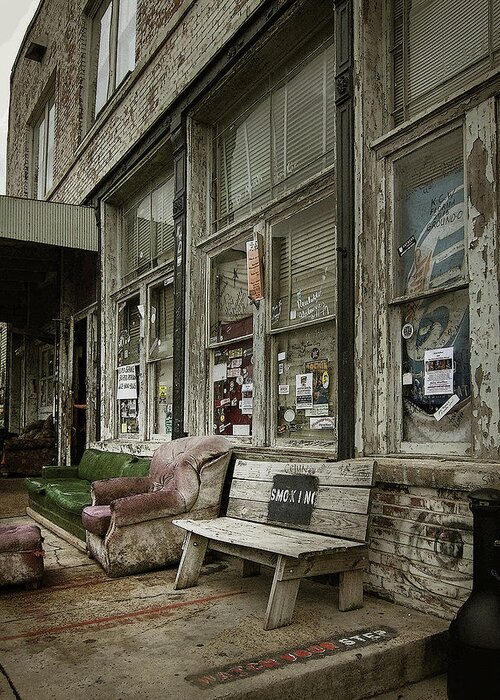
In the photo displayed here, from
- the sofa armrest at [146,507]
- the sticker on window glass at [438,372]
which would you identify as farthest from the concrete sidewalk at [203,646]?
the sticker on window glass at [438,372]

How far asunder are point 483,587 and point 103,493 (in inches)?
132

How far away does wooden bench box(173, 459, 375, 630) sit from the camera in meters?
3.23

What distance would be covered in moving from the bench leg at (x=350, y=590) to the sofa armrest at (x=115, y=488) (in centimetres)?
239

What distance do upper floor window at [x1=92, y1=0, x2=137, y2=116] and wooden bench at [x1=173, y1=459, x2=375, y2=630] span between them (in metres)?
6.43

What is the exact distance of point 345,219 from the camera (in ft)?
13.9

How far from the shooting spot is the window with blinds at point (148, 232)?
756 centimetres

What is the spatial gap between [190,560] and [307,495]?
2.93ft

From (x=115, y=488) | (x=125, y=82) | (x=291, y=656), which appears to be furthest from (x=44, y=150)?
(x=291, y=656)

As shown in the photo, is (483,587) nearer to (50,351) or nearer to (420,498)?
(420,498)

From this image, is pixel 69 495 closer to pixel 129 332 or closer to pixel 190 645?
pixel 129 332

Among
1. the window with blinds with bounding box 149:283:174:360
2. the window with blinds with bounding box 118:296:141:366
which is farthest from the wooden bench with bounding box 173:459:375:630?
the window with blinds with bounding box 118:296:141:366

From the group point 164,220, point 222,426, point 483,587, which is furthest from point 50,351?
point 483,587

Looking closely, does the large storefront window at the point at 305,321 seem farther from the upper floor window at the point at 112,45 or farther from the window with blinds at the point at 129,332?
the upper floor window at the point at 112,45

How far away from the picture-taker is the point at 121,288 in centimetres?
862
